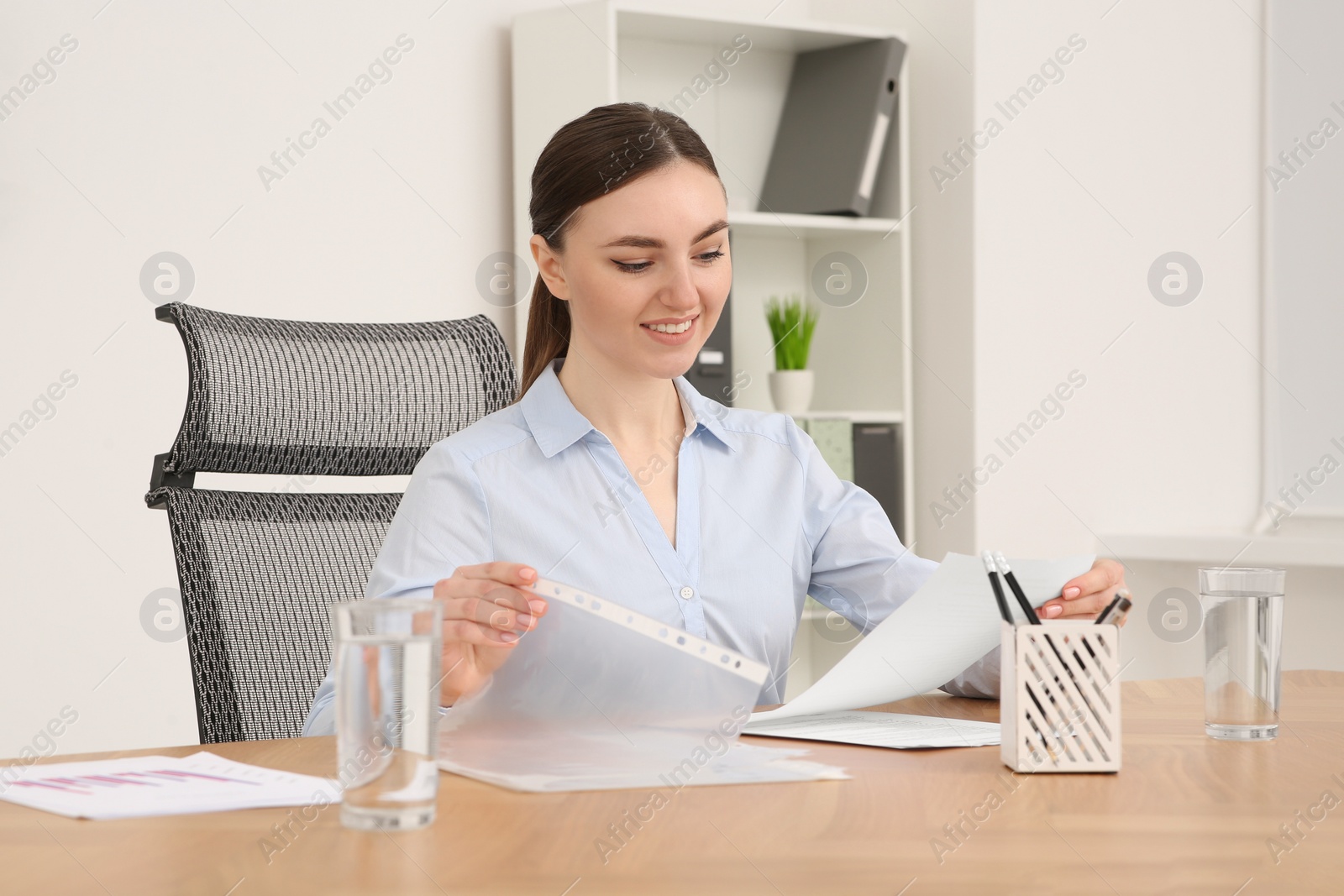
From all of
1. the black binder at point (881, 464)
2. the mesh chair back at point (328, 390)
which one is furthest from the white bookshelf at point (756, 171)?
the mesh chair back at point (328, 390)

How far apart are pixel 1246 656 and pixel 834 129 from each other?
2199 mm

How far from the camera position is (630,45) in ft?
9.75

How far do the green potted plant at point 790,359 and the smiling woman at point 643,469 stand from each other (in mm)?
1381

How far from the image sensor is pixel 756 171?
10.3ft

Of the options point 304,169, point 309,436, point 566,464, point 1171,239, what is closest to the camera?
point 566,464

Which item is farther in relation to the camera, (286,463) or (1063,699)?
(286,463)

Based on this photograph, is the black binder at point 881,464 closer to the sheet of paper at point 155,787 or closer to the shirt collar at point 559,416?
the shirt collar at point 559,416

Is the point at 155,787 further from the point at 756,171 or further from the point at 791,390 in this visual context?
the point at 756,171

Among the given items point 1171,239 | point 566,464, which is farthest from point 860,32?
point 566,464

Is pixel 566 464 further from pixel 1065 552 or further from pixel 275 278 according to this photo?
pixel 1065 552

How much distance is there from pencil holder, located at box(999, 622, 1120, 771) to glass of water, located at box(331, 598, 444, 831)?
409mm

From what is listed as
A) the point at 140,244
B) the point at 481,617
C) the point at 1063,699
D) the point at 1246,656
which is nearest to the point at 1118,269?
the point at 140,244

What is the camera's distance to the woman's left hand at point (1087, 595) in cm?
104

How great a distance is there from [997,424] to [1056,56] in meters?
0.85
